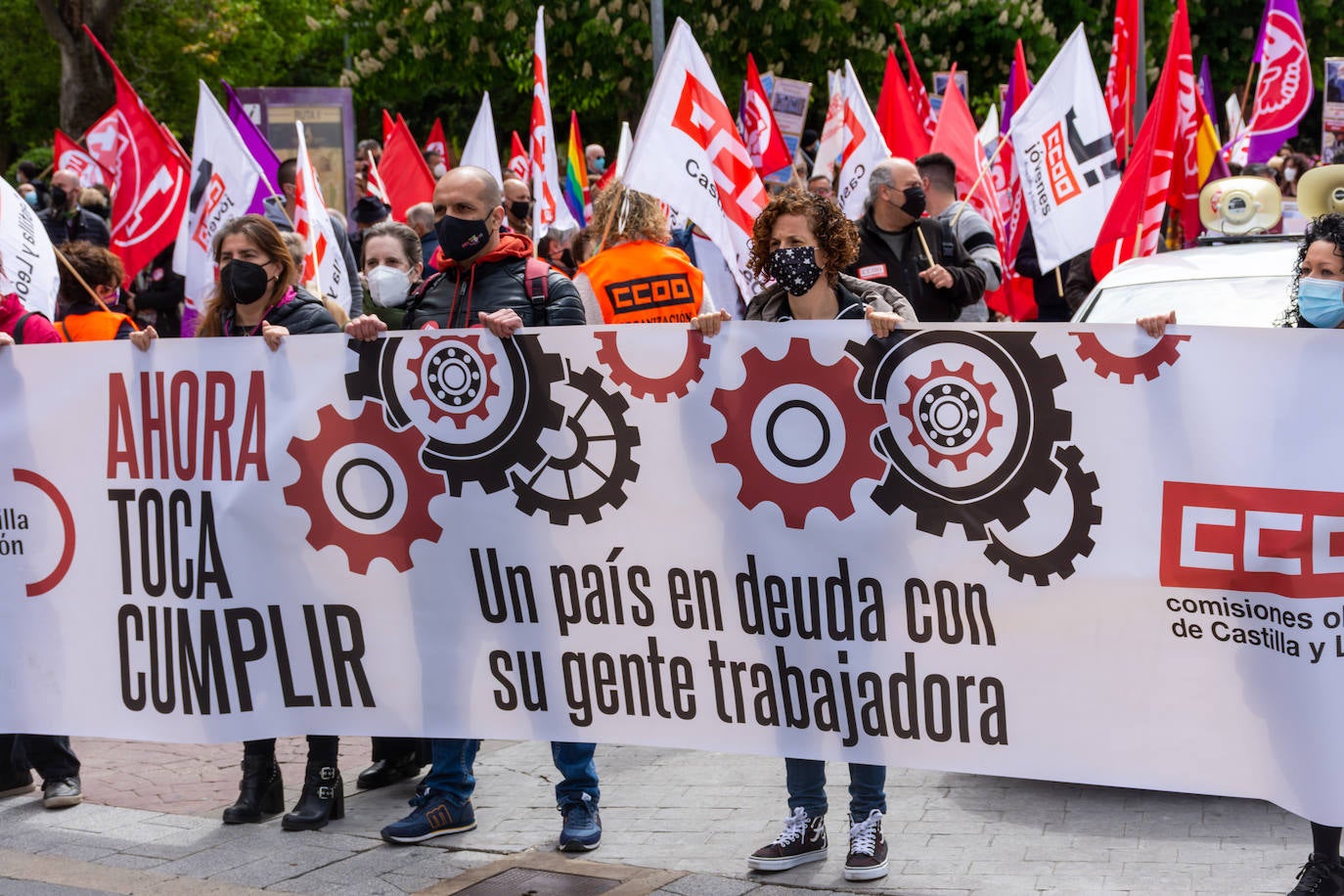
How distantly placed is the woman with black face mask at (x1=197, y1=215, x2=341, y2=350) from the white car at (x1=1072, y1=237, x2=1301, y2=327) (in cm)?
291

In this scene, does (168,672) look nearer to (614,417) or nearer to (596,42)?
(614,417)

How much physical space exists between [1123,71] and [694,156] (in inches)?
192

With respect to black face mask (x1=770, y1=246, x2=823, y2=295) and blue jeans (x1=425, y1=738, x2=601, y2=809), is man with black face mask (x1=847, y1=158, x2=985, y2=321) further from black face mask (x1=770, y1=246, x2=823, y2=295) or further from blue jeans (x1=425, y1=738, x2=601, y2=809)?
blue jeans (x1=425, y1=738, x2=601, y2=809)

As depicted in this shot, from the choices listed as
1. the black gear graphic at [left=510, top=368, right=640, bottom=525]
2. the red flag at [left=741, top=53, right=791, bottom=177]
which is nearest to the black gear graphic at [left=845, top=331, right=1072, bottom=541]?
the black gear graphic at [left=510, top=368, right=640, bottom=525]

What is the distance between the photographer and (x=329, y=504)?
5.42 metres

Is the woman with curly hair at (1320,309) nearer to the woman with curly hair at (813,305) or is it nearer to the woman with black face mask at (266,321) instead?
the woman with curly hair at (813,305)

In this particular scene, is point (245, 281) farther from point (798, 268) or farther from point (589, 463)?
point (798, 268)

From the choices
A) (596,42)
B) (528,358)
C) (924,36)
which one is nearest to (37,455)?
(528,358)

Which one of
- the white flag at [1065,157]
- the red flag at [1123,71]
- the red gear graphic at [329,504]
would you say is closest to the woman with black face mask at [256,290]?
the red gear graphic at [329,504]

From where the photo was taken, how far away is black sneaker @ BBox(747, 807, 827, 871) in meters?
5.07

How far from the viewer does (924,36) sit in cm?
3180

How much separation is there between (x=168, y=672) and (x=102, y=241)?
28.2 ft

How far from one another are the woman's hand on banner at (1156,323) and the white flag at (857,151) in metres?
6.04

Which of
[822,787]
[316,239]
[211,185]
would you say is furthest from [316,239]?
[822,787]
